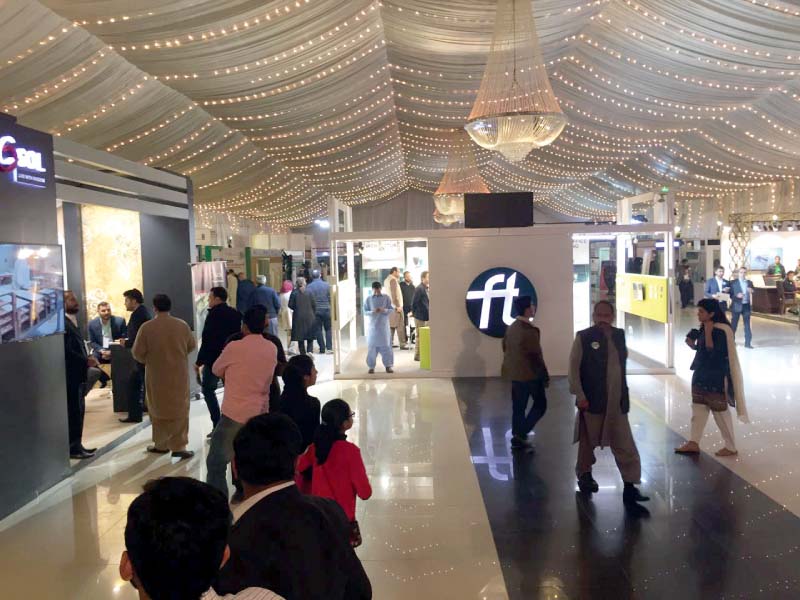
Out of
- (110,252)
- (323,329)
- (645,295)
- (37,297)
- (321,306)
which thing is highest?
(110,252)

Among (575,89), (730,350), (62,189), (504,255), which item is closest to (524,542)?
(730,350)

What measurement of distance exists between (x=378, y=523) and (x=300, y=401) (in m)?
1.48

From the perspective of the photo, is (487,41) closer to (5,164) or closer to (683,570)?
(5,164)

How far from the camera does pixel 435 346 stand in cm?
1118

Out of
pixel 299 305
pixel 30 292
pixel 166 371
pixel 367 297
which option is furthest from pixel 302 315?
pixel 30 292

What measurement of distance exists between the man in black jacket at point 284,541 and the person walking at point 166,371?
4.70 metres

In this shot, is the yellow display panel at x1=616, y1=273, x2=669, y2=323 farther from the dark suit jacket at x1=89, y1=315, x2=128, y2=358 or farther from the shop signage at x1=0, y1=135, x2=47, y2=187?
the shop signage at x1=0, y1=135, x2=47, y2=187

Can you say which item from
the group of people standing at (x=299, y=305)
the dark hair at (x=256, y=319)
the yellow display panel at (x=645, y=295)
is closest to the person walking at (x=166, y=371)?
the dark hair at (x=256, y=319)

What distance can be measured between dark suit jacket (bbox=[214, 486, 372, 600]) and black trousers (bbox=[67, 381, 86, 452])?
214 inches

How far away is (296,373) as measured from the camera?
4.02 meters

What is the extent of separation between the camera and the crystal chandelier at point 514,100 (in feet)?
22.9

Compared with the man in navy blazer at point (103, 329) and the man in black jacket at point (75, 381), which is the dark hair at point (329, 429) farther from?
the man in navy blazer at point (103, 329)

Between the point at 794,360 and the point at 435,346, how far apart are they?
5.81m

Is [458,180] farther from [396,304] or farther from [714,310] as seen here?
[714,310]
